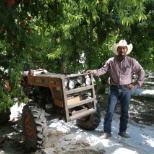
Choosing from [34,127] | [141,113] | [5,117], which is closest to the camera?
[34,127]

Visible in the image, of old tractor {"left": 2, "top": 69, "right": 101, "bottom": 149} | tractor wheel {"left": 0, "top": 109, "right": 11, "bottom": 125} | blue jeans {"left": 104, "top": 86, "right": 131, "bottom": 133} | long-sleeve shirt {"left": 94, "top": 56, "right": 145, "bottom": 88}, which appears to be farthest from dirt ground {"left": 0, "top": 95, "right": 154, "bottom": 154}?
long-sleeve shirt {"left": 94, "top": 56, "right": 145, "bottom": 88}

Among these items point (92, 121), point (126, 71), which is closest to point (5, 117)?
point (92, 121)

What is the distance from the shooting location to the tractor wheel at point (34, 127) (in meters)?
4.37

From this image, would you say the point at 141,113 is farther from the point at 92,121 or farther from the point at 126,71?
the point at 126,71

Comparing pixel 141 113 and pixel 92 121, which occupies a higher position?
pixel 92 121

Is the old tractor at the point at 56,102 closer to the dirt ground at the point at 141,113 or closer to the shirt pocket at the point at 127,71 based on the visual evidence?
the shirt pocket at the point at 127,71

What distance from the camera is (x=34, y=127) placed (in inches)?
174

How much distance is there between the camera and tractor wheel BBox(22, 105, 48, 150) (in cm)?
437

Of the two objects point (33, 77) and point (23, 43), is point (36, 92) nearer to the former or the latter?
point (33, 77)

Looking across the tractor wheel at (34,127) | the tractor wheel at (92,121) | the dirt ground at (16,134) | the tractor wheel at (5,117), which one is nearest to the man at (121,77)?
the tractor wheel at (92,121)

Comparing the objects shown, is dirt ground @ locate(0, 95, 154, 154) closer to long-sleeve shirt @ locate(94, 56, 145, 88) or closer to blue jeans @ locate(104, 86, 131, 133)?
blue jeans @ locate(104, 86, 131, 133)

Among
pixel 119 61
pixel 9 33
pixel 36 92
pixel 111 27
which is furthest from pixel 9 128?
pixel 111 27

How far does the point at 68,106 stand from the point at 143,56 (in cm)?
486

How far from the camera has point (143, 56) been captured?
8477 mm
